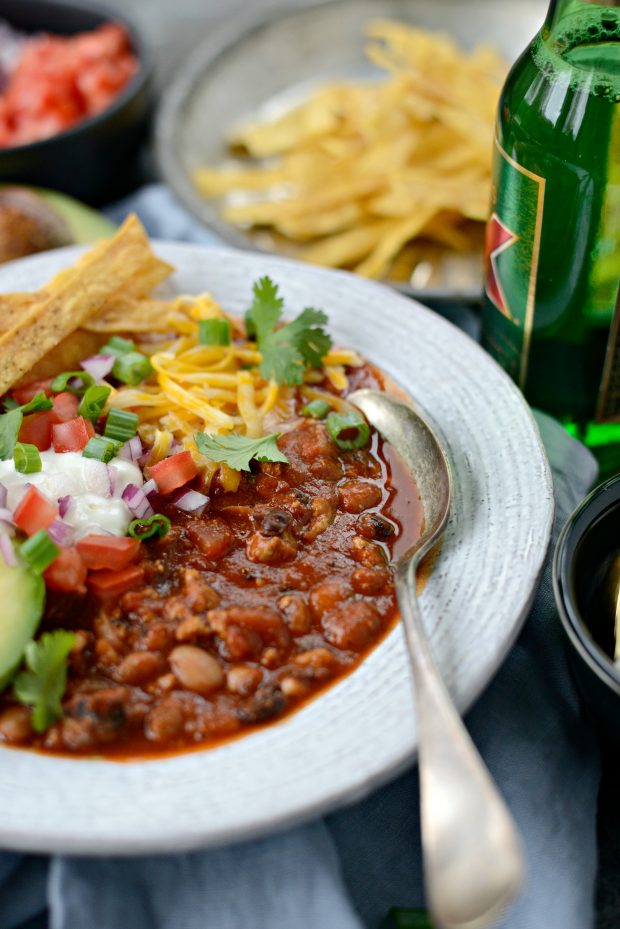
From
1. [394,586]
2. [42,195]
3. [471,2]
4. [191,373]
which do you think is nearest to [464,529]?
[394,586]

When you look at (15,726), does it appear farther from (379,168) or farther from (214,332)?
(379,168)

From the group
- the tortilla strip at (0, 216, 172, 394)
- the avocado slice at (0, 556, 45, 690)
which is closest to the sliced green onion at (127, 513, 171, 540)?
the avocado slice at (0, 556, 45, 690)

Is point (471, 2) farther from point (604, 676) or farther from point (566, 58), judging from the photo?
point (604, 676)

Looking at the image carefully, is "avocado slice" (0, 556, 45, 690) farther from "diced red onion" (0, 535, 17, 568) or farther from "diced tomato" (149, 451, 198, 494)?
"diced tomato" (149, 451, 198, 494)

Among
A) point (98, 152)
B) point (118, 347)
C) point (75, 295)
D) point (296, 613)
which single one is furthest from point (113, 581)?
point (98, 152)

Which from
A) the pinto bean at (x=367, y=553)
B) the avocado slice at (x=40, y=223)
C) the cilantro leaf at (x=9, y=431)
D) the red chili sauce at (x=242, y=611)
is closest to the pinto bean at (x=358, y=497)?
the red chili sauce at (x=242, y=611)
